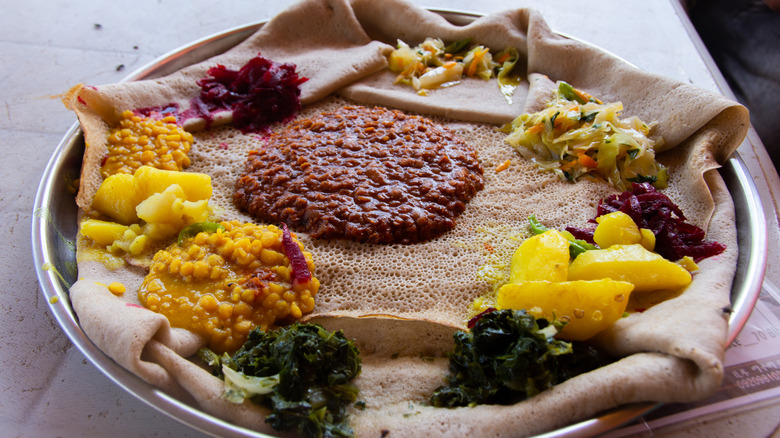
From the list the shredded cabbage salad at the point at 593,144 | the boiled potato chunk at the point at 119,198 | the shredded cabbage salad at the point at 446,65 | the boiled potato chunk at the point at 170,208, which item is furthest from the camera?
the shredded cabbage salad at the point at 446,65

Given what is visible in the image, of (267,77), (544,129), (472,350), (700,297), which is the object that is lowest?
(472,350)

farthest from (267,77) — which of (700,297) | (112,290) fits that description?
(700,297)

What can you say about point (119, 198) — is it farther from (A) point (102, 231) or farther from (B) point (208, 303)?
(B) point (208, 303)

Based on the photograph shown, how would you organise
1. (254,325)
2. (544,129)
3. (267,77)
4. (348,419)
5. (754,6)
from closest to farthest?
(348,419), (254,325), (544,129), (267,77), (754,6)

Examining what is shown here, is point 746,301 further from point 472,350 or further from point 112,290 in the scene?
point 112,290

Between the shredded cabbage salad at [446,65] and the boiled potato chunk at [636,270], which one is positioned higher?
the shredded cabbage salad at [446,65]

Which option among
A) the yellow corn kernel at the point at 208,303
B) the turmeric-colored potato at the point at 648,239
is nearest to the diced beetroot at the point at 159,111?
the yellow corn kernel at the point at 208,303

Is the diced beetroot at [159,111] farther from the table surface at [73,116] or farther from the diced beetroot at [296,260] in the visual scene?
the diced beetroot at [296,260]
